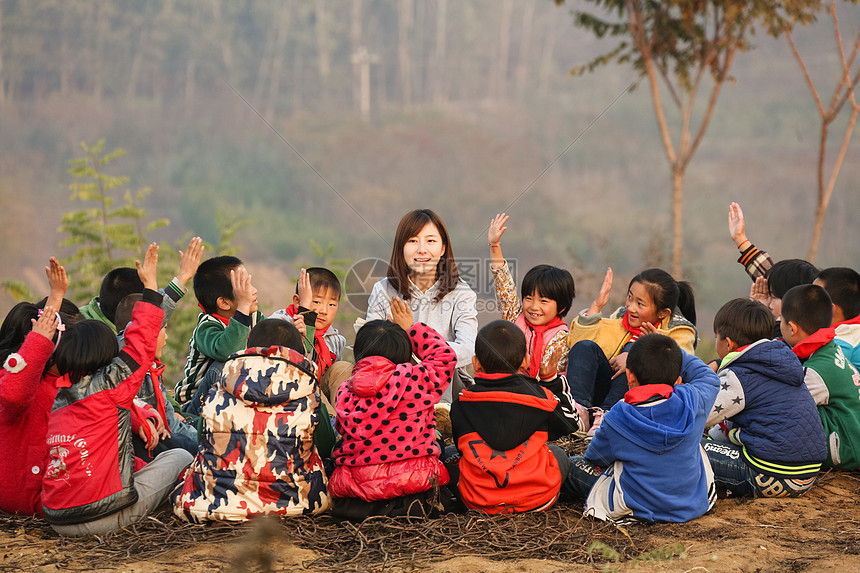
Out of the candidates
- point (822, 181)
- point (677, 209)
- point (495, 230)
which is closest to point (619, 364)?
point (495, 230)

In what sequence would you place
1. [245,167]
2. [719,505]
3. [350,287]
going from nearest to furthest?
[719,505], [350,287], [245,167]

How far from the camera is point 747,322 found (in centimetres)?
350

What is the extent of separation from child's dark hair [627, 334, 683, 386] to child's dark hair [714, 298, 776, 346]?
0.63 meters

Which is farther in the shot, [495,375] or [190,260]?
[190,260]

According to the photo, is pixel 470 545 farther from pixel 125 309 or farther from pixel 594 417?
pixel 125 309

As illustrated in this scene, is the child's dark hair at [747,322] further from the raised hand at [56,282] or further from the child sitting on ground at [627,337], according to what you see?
the raised hand at [56,282]

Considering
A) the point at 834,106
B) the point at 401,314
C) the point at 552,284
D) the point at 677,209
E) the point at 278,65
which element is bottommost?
the point at 401,314

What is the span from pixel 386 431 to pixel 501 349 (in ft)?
1.98

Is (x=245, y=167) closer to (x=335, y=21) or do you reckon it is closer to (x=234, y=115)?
(x=234, y=115)

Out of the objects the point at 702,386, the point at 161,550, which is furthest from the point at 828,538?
the point at 161,550

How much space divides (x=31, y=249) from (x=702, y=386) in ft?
30.5

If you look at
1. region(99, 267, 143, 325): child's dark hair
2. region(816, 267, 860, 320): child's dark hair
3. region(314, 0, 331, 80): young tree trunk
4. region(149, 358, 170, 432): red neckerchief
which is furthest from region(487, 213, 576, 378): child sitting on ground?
region(314, 0, 331, 80): young tree trunk

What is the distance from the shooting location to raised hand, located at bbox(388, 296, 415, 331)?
11.4 feet

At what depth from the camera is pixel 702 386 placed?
10.2ft
